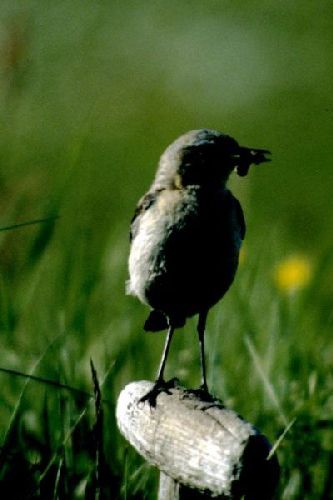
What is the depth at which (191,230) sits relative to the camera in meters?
3.43

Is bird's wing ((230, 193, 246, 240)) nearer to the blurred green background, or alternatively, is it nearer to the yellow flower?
the blurred green background

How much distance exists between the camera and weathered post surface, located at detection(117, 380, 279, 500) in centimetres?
274

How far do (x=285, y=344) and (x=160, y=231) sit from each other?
4.49 feet

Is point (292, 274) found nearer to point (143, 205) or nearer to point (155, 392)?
point (143, 205)

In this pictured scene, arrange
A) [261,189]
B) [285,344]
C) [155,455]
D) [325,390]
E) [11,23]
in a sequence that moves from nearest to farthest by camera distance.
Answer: [155,455] → [11,23] → [325,390] → [285,344] → [261,189]

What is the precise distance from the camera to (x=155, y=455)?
308 centimetres

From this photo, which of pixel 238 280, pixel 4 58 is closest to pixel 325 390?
pixel 238 280

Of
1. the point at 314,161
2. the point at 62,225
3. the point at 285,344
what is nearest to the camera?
the point at 285,344

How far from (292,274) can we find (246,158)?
230 centimetres

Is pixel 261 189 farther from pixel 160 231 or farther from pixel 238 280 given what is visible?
pixel 160 231

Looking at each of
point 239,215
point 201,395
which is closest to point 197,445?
point 201,395

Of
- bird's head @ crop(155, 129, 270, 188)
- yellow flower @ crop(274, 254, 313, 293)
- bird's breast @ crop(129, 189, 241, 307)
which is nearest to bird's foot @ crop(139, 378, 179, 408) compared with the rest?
bird's breast @ crop(129, 189, 241, 307)

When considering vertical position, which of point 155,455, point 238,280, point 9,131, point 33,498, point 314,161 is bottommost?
point 33,498

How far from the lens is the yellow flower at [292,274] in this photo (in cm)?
556
